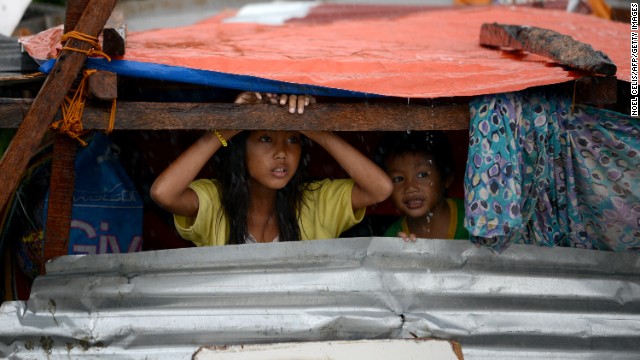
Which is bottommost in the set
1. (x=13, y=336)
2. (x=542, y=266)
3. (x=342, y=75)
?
(x=13, y=336)

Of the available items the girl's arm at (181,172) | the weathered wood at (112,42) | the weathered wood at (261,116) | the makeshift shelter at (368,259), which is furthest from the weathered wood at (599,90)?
the weathered wood at (112,42)

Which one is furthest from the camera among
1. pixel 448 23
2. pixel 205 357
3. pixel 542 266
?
pixel 448 23

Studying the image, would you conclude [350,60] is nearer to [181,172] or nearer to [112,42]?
[181,172]

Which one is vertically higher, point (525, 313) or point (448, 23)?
point (448, 23)

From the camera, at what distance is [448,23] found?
4555mm

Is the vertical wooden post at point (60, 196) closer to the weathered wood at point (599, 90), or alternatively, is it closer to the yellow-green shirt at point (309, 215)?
the yellow-green shirt at point (309, 215)

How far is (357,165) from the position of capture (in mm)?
2992

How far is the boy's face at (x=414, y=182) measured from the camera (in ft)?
11.2

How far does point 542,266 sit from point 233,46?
1.63 m

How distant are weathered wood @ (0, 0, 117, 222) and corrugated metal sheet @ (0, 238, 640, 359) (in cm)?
42

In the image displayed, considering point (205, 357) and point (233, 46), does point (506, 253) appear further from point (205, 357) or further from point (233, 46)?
point (233, 46)

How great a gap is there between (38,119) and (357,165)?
4.04ft

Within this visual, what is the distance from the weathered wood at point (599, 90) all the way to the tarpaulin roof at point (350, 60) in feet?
0.18

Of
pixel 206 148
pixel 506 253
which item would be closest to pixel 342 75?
pixel 206 148
